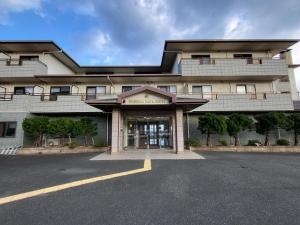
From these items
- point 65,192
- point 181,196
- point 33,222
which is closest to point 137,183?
point 181,196

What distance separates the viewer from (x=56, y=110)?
1551 centimetres

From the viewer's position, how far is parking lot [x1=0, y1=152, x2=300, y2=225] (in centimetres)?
341

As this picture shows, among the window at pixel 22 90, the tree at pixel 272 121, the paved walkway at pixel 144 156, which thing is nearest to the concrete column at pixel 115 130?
the paved walkway at pixel 144 156

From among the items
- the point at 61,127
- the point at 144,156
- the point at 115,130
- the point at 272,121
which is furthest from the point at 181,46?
the point at 61,127

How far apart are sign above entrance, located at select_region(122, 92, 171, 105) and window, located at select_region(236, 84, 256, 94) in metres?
9.57

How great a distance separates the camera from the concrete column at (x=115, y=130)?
11.8 m

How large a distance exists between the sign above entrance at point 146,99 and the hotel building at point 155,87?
194 centimetres

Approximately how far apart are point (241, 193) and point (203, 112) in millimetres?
11747

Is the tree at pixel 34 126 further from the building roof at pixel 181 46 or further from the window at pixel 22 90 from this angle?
the building roof at pixel 181 46

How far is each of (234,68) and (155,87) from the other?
24.8 feet

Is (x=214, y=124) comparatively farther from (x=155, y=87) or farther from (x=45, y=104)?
(x=45, y=104)

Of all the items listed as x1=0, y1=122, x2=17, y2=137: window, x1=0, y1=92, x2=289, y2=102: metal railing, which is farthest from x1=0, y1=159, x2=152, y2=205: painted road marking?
x1=0, y1=122, x2=17, y2=137: window

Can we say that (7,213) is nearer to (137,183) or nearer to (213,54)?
(137,183)

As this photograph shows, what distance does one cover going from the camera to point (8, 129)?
586 inches
